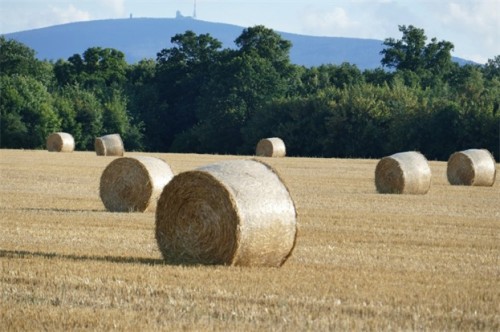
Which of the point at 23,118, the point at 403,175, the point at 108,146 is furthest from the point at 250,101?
the point at 403,175

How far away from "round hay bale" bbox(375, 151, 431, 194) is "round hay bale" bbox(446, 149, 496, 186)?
13.6 ft

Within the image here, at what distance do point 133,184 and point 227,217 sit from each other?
315 inches

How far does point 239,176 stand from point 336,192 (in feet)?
46.5

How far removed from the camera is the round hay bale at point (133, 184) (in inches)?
770

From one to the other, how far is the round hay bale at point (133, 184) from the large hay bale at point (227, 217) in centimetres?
688

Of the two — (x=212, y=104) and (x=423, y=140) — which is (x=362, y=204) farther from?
(x=212, y=104)

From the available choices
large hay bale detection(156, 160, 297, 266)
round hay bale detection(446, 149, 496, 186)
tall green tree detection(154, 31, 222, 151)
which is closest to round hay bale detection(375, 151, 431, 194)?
round hay bale detection(446, 149, 496, 186)

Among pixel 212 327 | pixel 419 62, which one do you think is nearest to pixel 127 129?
pixel 419 62

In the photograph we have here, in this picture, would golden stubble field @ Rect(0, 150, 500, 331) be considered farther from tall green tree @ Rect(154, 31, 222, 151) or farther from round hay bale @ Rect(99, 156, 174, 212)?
tall green tree @ Rect(154, 31, 222, 151)

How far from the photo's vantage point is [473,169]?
30.0 meters

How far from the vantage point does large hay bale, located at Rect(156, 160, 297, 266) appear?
11.9 metres

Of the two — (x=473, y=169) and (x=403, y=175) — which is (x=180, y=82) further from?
(x=403, y=175)

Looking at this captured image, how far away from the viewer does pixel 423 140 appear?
5850 cm

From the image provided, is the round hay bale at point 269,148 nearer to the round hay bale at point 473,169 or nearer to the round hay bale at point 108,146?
the round hay bale at point 108,146
